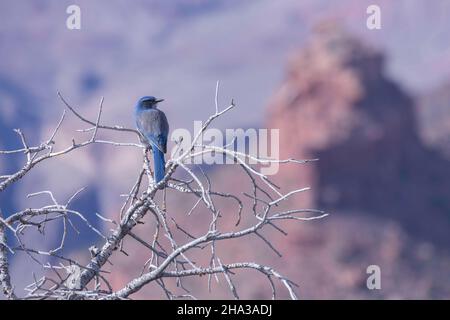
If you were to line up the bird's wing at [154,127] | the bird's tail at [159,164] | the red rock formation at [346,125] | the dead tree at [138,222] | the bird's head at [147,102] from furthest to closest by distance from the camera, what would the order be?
the red rock formation at [346,125] → the bird's head at [147,102] → the bird's wing at [154,127] → the bird's tail at [159,164] → the dead tree at [138,222]

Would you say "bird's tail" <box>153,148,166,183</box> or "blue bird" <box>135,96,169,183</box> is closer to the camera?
"bird's tail" <box>153,148,166,183</box>

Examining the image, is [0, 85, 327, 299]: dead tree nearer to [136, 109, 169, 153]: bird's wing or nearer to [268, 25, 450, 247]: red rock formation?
[136, 109, 169, 153]: bird's wing

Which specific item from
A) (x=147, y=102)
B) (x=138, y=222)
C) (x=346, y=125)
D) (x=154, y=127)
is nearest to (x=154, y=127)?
(x=154, y=127)

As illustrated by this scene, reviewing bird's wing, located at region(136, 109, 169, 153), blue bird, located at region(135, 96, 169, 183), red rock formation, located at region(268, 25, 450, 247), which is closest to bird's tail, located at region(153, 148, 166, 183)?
blue bird, located at region(135, 96, 169, 183)

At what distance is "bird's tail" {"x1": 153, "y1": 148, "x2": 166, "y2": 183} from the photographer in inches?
353

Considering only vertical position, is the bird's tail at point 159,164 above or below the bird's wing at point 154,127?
below

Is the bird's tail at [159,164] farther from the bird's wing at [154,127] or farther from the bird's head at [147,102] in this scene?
the bird's head at [147,102]

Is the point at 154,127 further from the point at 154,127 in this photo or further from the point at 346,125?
the point at 346,125

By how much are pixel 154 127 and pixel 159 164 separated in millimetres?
1441

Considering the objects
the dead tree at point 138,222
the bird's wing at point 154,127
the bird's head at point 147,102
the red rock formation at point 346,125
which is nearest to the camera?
the dead tree at point 138,222

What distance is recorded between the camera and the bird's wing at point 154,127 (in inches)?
414

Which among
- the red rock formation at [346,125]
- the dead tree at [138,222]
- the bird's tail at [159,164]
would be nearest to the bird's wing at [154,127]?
the bird's tail at [159,164]
